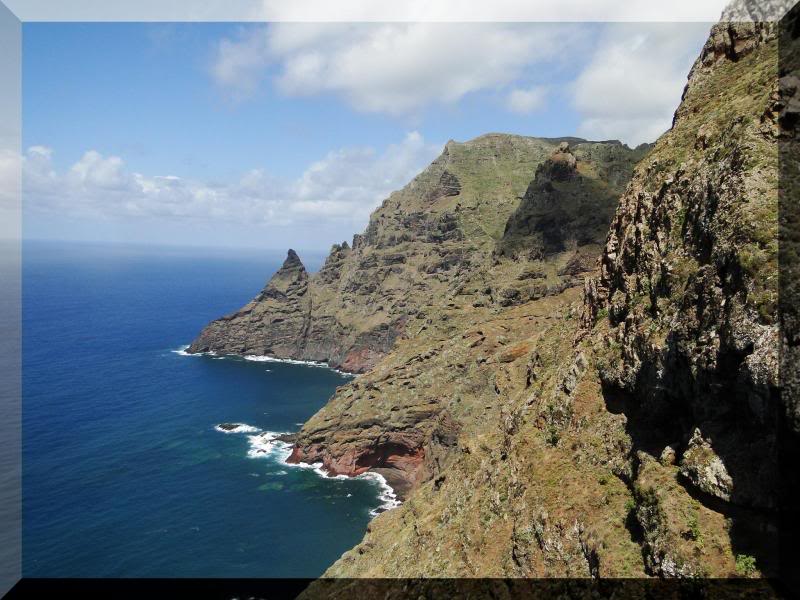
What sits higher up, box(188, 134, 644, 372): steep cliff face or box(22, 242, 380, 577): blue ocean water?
box(188, 134, 644, 372): steep cliff face

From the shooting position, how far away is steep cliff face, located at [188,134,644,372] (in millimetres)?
148875

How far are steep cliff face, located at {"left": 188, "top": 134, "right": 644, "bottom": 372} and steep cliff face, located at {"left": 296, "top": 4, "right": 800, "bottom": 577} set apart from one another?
100m

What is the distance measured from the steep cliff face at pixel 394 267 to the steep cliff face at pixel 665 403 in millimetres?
100320

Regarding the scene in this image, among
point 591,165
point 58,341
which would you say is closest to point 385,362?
point 591,165

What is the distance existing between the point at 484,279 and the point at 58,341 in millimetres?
133368

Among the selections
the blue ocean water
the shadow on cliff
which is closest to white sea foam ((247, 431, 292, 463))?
the blue ocean water

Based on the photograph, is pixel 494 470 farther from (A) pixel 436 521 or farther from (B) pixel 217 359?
(B) pixel 217 359

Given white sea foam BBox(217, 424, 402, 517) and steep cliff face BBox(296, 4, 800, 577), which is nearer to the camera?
steep cliff face BBox(296, 4, 800, 577)

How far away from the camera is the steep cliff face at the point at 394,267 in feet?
488

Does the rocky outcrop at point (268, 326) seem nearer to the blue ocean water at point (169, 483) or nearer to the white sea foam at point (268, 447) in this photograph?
the blue ocean water at point (169, 483)

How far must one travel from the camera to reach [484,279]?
95375mm

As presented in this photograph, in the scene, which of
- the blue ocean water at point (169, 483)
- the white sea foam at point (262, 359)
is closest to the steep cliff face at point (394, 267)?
the white sea foam at point (262, 359)

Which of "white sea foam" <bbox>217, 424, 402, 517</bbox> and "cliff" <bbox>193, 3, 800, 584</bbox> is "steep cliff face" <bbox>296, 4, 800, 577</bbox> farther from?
"white sea foam" <bbox>217, 424, 402, 517</bbox>

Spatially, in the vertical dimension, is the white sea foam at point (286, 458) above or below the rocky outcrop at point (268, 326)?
below
